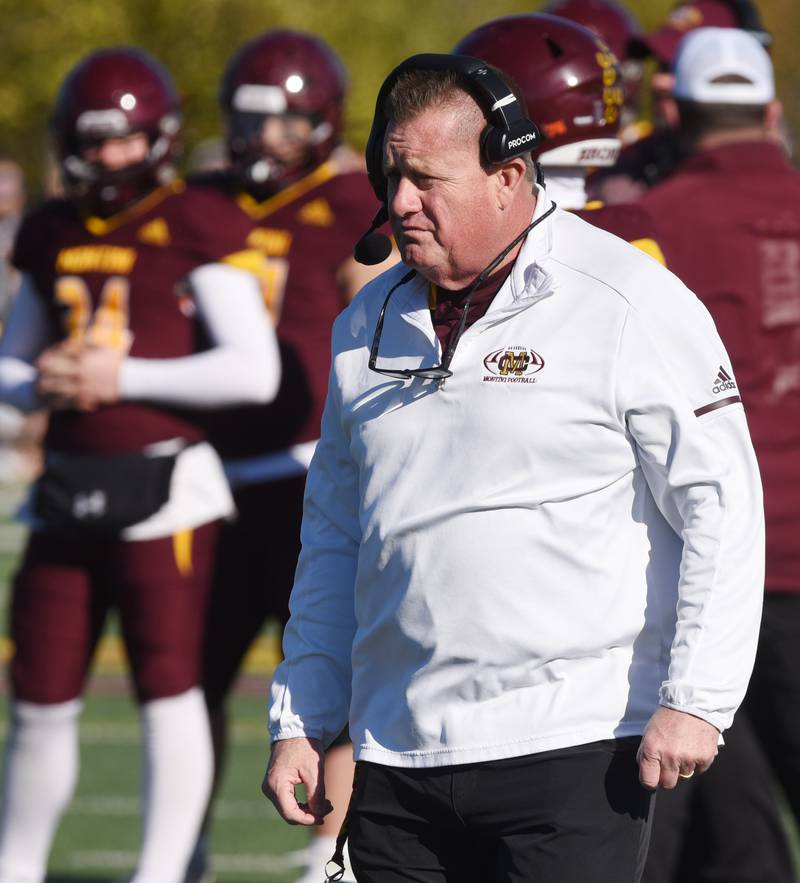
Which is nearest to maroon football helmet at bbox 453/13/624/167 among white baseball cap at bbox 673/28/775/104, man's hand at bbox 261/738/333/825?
white baseball cap at bbox 673/28/775/104

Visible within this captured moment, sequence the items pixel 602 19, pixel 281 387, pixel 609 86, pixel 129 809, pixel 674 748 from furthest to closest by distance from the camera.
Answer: pixel 129 809
pixel 602 19
pixel 281 387
pixel 609 86
pixel 674 748

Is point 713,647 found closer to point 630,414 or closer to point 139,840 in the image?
point 630,414

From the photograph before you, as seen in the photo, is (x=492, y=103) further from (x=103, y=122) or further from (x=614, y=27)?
(x=614, y=27)

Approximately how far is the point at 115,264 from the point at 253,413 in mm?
571

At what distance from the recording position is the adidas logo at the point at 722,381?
287cm

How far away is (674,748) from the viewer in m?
2.73

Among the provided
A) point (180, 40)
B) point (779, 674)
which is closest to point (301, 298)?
point (779, 674)

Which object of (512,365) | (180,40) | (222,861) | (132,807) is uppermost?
(512,365)

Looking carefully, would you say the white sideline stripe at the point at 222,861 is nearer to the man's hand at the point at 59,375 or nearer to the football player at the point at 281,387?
the football player at the point at 281,387

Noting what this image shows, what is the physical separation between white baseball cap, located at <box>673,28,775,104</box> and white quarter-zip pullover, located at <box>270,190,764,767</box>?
1.59 meters

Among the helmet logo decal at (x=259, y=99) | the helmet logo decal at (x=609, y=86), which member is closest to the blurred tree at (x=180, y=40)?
the helmet logo decal at (x=259, y=99)

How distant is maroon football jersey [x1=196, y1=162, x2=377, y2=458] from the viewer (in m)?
5.44

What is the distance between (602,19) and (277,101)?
3.26ft

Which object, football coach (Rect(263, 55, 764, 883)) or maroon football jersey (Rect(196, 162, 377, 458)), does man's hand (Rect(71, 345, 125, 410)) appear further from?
football coach (Rect(263, 55, 764, 883))
